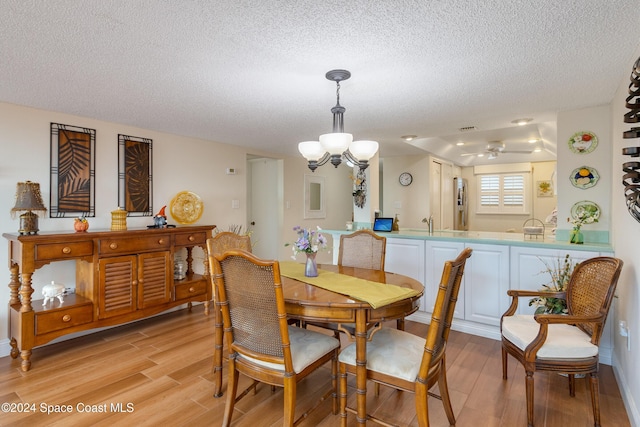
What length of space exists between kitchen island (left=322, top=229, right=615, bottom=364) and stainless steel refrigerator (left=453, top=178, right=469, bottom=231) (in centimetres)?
396

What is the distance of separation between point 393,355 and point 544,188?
6.86m

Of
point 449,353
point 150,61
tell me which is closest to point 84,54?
point 150,61

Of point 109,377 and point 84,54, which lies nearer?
point 84,54

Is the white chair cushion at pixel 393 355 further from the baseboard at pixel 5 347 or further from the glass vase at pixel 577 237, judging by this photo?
the baseboard at pixel 5 347

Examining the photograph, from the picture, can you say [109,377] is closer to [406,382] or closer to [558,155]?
[406,382]

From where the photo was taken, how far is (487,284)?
3256mm

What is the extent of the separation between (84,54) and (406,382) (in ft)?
8.23

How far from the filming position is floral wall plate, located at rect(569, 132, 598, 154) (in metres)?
2.96

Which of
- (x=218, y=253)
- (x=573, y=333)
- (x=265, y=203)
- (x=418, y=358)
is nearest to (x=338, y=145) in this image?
(x=418, y=358)

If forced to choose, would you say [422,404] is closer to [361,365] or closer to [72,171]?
[361,365]

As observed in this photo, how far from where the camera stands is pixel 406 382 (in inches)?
65.9

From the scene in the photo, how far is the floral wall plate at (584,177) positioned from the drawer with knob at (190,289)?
3907mm

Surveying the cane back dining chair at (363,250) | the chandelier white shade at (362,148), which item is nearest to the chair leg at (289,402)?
the cane back dining chair at (363,250)

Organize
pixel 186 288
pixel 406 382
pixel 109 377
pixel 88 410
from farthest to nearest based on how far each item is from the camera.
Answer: pixel 186 288, pixel 109 377, pixel 88 410, pixel 406 382
